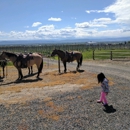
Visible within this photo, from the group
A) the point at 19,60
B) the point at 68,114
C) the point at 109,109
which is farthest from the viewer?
the point at 19,60

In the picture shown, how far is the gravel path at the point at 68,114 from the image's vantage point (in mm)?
5602

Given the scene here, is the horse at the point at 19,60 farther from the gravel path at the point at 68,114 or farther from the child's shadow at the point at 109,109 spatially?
the child's shadow at the point at 109,109

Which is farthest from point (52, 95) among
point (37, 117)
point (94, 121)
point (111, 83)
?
point (111, 83)

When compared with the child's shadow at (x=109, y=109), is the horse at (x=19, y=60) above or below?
above

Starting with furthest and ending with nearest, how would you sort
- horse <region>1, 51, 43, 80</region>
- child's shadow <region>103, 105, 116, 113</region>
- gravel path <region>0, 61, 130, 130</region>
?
1. horse <region>1, 51, 43, 80</region>
2. child's shadow <region>103, 105, 116, 113</region>
3. gravel path <region>0, 61, 130, 130</region>

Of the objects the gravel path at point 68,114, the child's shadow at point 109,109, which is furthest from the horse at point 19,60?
the child's shadow at point 109,109

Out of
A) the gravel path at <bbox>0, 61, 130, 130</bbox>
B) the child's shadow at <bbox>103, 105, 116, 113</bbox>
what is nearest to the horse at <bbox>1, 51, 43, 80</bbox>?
the gravel path at <bbox>0, 61, 130, 130</bbox>

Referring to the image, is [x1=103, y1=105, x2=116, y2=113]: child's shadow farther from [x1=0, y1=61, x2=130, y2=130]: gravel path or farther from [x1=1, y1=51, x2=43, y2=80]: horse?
[x1=1, y1=51, x2=43, y2=80]: horse

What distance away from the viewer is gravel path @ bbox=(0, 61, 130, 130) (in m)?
5.60

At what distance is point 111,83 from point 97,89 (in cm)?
163

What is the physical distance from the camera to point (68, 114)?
21.0 ft


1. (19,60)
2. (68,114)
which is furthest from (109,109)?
(19,60)

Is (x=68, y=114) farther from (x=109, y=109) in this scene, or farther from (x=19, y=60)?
(x=19, y=60)

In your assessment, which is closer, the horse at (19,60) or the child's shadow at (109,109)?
the child's shadow at (109,109)
